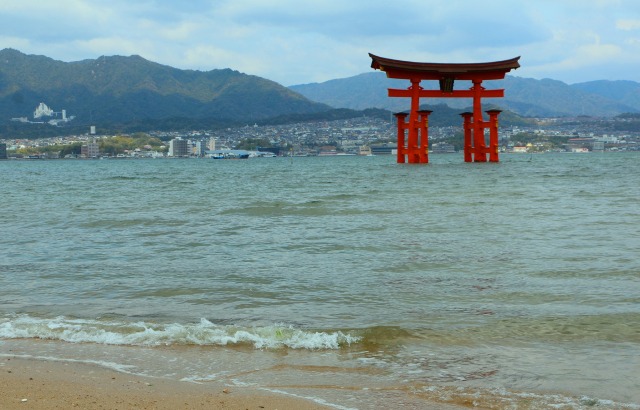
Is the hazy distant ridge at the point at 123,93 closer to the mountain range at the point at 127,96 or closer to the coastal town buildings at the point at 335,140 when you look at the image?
the mountain range at the point at 127,96

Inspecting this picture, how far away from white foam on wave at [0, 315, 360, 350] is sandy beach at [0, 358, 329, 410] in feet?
2.58

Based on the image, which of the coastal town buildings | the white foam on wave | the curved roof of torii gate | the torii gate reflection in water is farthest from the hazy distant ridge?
the white foam on wave

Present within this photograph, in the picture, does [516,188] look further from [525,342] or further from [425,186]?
[525,342]

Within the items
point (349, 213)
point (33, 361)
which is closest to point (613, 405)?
point (33, 361)

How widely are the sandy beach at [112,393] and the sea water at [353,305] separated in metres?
0.17

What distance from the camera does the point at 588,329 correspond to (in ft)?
17.3

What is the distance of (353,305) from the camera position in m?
6.19

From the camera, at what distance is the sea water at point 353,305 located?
4.25 m

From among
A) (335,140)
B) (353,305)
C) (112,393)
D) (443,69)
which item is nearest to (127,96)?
(335,140)

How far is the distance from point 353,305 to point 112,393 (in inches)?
106

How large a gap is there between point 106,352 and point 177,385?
0.98 m

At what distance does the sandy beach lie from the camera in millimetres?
3705

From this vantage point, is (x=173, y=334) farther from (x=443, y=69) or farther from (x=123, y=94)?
(x=123, y=94)

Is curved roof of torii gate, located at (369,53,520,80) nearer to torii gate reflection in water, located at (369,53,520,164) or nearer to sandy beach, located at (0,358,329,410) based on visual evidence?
torii gate reflection in water, located at (369,53,520,164)
